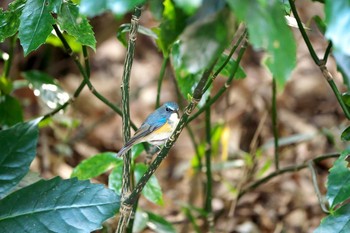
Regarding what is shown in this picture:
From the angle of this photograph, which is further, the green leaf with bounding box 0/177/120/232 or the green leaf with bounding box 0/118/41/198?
the green leaf with bounding box 0/118/41/198

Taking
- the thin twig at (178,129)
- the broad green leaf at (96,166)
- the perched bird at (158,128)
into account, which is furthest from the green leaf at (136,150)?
the thin twig at (178,129)

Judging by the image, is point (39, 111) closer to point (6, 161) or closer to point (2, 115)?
point (2, 115)

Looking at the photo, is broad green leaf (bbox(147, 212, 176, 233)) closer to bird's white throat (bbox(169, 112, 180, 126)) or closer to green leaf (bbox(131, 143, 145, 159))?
green leaf (bbox(131, 143, 145, 159))

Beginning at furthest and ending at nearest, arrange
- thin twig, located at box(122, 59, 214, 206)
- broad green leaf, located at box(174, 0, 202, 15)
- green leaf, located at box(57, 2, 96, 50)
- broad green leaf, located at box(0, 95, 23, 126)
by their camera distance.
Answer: broad green leaf, located at box(0, 95, 23, 126) → green leaf, located at box(57, 2, 96, 50) → thin twig, located at box(122, 59, 214, 206) → broad green leaf, located at box(174, 0, 202, 15)

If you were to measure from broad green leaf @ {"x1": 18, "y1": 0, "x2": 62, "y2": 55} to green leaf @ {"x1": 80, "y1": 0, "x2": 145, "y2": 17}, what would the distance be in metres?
0.42

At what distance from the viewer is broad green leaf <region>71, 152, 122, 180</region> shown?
1.47m

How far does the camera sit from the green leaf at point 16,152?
1308 millimetres

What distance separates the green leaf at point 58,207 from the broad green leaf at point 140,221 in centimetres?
48

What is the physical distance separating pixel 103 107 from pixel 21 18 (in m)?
2.02

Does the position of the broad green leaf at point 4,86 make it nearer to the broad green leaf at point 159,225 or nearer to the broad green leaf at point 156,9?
the broad green leaf at point 159,225

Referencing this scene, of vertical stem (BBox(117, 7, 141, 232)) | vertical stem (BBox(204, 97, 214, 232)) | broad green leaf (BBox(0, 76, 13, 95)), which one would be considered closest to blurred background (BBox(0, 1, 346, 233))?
vertical stem (BBox(204, 97, 214, 232))

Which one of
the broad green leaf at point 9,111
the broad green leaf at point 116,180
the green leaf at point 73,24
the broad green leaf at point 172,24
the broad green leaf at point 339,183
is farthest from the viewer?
the broad green leaf at point 9,111

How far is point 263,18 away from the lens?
675mm

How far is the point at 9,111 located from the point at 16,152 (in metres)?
0.40
